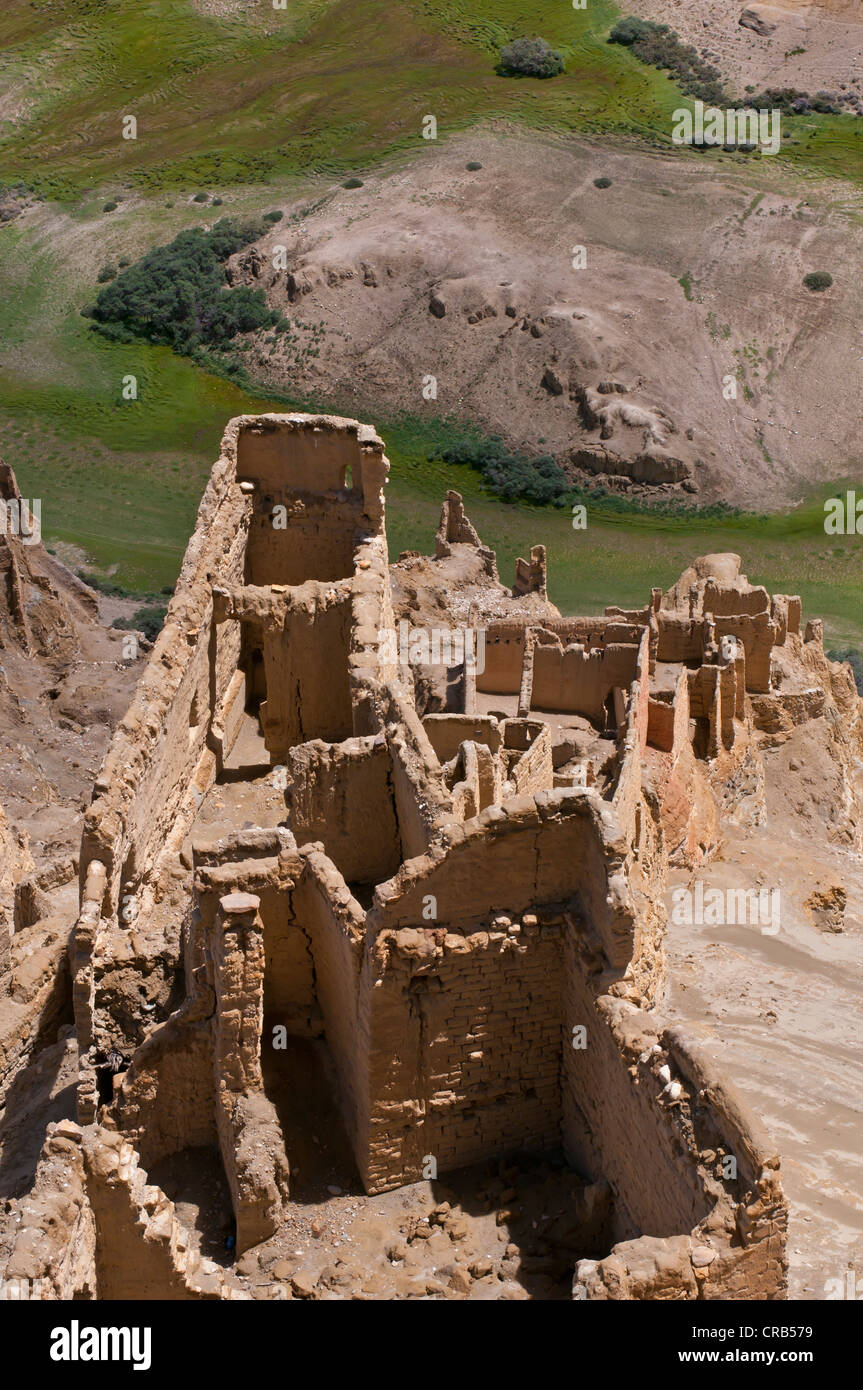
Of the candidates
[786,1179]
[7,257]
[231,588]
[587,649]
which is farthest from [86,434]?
[786,1179]

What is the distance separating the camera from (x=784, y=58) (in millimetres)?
87062

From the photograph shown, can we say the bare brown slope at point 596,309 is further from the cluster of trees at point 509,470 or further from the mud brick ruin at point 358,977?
the mud brick ruin at point 358,977

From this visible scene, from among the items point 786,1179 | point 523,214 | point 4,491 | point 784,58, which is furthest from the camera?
point 784,58

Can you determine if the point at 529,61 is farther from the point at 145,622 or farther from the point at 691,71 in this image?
the point at 145,622

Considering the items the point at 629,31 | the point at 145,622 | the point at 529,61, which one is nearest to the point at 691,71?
the point at 629,31

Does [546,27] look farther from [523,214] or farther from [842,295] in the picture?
[842,295]

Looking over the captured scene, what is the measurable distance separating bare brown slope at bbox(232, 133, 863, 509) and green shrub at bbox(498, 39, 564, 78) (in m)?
9.49

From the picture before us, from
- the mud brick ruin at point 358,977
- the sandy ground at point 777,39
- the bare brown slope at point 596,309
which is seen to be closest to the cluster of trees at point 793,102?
the sandy ground at point 777,39

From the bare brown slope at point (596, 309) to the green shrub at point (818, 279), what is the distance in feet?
1.43

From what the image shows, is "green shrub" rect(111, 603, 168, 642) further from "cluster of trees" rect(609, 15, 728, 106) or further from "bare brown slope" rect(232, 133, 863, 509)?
"cluster of trees" rect(609, 15, 728, 106)

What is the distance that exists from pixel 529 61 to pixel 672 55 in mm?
7789

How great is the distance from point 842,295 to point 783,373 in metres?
5.67

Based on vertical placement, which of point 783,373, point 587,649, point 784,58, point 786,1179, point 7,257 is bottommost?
point 786,1179

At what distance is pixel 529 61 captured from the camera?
285 feet
